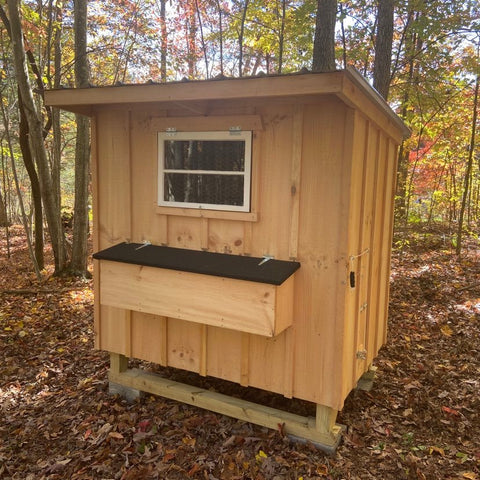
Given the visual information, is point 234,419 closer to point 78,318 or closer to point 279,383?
point 279,383

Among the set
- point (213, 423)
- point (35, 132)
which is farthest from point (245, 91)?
point (35, 132)

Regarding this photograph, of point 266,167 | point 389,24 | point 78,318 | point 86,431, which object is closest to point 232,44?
point 389,24

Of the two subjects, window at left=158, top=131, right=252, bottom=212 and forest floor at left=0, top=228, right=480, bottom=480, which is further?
window at left=158, top=131, right=252, bottom=212

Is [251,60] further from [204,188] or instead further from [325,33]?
[204,188]

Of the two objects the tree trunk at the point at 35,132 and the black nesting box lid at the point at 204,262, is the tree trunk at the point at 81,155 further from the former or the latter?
the black nesting box lid at the point at 204,262

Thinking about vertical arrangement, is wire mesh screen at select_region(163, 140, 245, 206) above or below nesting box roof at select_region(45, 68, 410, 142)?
below

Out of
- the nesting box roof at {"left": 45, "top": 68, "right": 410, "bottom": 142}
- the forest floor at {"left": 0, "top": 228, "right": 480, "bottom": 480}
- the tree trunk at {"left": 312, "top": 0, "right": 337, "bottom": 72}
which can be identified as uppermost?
the tree trunk at {"left": 312, "top": 0, "right": 337, "bottom": 72}

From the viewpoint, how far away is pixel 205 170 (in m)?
3.12

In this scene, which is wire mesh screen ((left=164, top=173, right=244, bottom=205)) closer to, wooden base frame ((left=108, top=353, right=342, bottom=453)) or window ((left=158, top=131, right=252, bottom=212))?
window ((left=158, top=131, right=252, bottom=212))

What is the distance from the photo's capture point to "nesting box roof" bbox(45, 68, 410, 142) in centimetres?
232

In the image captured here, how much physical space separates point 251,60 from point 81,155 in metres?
9.59

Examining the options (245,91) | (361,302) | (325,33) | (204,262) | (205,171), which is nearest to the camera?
(245,91)

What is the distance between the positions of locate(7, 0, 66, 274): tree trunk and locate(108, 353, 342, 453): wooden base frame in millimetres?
4127

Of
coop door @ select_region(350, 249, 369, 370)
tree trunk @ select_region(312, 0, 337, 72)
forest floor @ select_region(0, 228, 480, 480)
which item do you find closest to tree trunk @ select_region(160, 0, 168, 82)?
tree trunk @ select_region(312, 0, 337, 72)
